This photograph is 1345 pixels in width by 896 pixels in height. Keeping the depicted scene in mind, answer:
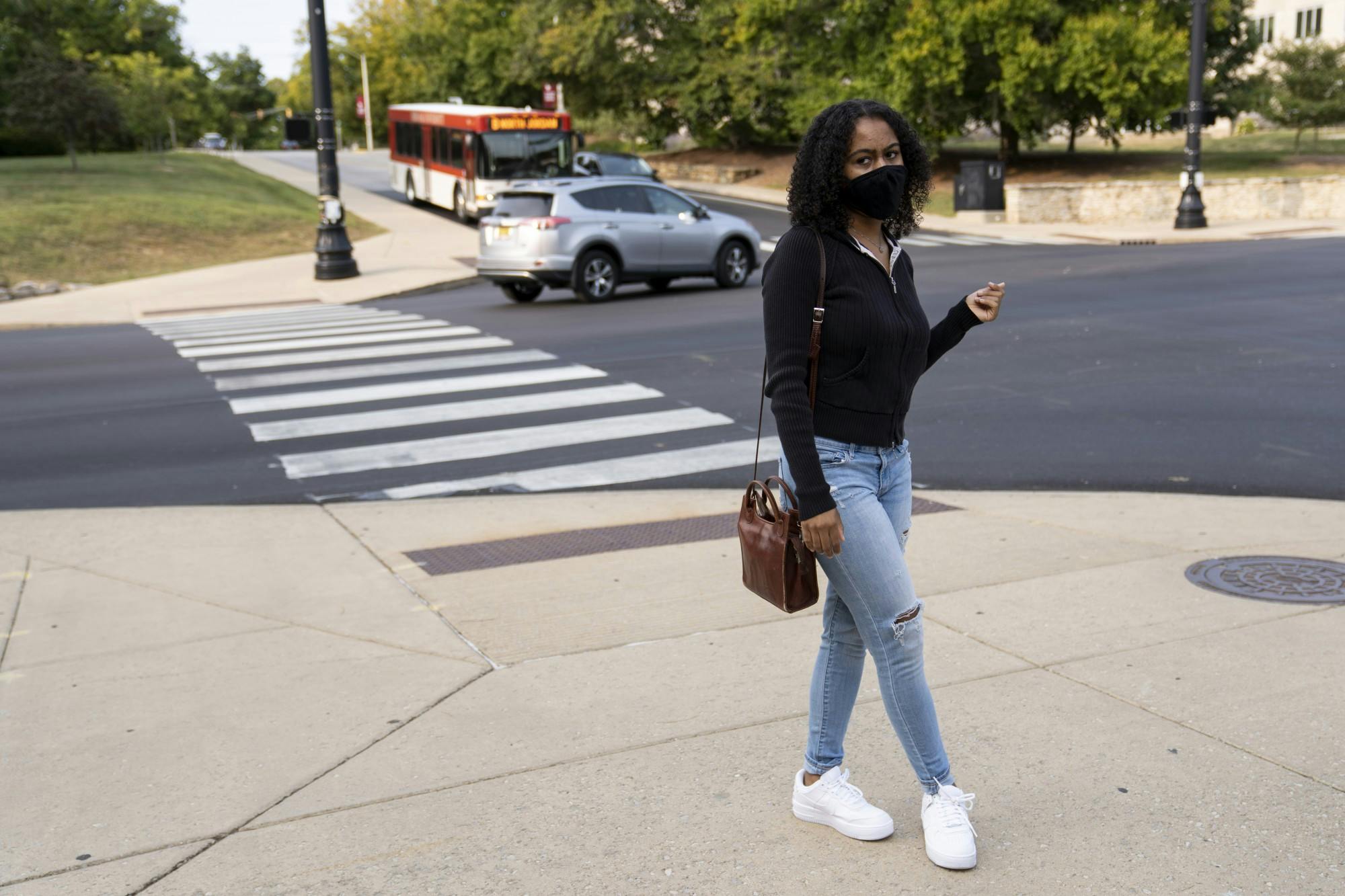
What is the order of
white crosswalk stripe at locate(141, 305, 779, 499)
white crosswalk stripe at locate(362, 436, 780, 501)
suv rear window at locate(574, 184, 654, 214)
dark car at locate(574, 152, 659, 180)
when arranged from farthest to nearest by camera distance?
dark car at locate(574, 152, 659, 180) < suv rear window at locate(574, 184, 654, 214) < white crosswalk stripe at locate(141, 305, 779, 499) < white crosswalk stripe at locate(362, 436, 780, 501)

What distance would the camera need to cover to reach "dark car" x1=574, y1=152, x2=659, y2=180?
1438 inches

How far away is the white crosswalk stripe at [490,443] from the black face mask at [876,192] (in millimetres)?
6036

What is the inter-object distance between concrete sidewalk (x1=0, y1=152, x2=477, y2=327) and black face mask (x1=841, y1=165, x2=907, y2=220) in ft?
57.1

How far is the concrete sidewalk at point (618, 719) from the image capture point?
3.56 m

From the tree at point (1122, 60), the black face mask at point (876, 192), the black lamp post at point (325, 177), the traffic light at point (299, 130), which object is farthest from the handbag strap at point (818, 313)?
the tree at point (1122, 60)

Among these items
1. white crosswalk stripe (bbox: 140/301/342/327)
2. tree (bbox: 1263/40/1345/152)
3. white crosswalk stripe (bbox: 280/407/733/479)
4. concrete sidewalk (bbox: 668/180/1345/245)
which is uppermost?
tree (bbox: 1263/40/1345/152)

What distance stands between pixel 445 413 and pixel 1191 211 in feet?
74.2

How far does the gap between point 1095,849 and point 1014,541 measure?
3340 millimetres

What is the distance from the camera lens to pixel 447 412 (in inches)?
421

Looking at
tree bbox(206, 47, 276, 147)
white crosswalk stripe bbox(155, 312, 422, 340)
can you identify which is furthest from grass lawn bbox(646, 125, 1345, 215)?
tree bbox(206, 47, 276, 147)

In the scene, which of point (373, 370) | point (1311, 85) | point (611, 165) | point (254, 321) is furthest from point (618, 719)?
point (1311, 85)

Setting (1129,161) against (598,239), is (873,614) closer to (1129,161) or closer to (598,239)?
(598,239)

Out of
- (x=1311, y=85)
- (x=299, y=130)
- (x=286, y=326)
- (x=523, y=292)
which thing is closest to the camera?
(x=286, y=326)

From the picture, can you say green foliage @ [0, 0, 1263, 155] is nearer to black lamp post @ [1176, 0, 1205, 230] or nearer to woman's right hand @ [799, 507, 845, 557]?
black lamp post @ [1176, 0, 1205, 230]
